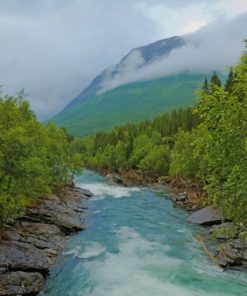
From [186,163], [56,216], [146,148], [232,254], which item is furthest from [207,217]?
[146,148]

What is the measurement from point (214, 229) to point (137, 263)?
15.0 metres

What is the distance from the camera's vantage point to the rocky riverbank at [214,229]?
35.0 meters

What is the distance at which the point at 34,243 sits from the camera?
1495 inches

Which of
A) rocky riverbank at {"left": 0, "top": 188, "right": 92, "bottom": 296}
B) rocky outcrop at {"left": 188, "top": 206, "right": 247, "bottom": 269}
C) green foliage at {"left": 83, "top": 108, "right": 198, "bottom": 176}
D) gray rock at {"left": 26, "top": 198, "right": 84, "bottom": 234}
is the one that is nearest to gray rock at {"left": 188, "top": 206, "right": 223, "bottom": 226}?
rocky outcrop at {"left": 188, "top": 206, "right": 247, "bottom": 269}

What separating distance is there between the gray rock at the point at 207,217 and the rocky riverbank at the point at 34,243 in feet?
47.0

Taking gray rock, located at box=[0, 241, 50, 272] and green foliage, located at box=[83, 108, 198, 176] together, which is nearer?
gray rock, located at box=[0, 241, 50, 272]

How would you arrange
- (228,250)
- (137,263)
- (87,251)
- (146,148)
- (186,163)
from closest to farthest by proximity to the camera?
1. (137,263)
2. (228,250)
3. (87,251)
4. (186,163)
5. (146,148)

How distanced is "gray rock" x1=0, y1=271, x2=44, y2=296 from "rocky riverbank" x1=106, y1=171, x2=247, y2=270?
43.0 feet

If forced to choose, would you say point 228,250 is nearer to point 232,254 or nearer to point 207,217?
point 232,254

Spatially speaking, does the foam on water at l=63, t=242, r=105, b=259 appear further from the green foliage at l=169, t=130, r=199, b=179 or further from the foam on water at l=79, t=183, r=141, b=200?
the green foliage at l=169, t=130, r=199, b=179

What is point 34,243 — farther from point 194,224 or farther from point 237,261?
point 194,224

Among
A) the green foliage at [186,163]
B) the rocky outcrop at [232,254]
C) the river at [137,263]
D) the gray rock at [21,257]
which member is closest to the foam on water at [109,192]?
the green foliage at [186,163]

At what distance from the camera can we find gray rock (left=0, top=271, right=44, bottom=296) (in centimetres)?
2783

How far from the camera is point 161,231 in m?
48.4
